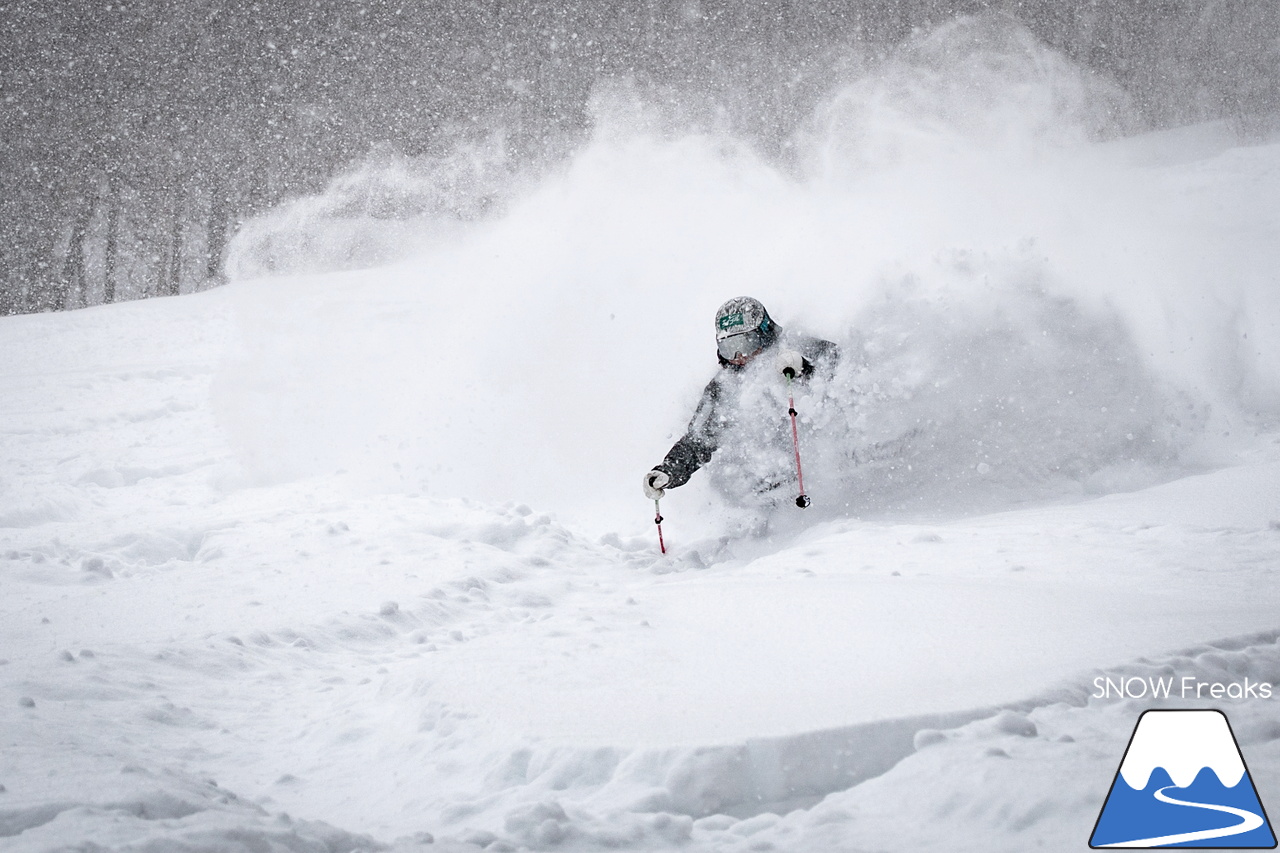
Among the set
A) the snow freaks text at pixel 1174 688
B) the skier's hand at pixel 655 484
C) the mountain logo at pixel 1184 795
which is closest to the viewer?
the mountain logo at pixel 1184 795

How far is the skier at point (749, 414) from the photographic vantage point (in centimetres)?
505

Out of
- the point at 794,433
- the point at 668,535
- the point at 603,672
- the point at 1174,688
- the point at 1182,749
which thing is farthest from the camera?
the point at 668,535

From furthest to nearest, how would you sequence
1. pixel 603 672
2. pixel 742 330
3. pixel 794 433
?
pixel 742 330
pixel 794 433
pixel 603 672

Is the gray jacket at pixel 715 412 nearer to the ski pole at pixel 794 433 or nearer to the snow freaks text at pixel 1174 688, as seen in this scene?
the ski pole at pixel 794 433

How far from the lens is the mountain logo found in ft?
4.52

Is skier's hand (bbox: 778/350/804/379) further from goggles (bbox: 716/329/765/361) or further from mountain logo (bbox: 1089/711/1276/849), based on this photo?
mountain logo (bbox: 1089/711/1276/849)

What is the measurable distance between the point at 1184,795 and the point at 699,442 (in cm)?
379

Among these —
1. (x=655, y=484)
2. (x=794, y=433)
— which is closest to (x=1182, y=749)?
(x=794, y=433)

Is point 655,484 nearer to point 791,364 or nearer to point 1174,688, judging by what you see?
point 791,364

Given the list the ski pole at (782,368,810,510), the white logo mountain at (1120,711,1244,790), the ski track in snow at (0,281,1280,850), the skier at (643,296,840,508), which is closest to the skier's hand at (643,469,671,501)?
the skier at (643,296,840,508)

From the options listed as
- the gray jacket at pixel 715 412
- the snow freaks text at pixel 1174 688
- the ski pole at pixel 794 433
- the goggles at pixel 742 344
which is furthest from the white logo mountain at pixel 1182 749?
the goggles at pixel 742 344

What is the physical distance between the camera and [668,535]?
17.1ft

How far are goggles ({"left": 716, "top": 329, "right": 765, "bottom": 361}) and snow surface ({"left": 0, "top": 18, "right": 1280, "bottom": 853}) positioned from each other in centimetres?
53

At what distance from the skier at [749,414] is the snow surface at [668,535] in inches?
8.9
